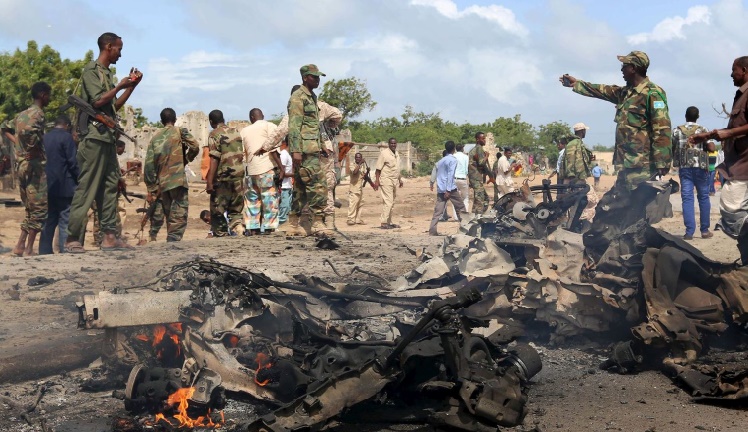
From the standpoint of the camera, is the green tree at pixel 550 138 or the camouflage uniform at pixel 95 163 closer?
the camouflage uniform at pixel 95 163

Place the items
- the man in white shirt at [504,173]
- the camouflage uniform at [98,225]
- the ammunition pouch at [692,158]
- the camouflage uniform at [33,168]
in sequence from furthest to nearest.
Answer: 1. the man in white shirt at [504,173]
2. the ammunition pouch at [692,158]
3. the camouflage uniform at [33,168]
4. the camouflage uniform at [98,225]

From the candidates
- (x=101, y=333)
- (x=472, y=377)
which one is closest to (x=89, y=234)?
(x=101, y=333)

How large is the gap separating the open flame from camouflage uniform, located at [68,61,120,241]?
4.85 m

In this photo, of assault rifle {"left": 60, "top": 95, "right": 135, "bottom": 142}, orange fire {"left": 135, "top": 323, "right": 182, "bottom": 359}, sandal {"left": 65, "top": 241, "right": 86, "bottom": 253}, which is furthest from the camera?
sandal {"left": 65, "top": 241, "right": 86, "bottom": 253}

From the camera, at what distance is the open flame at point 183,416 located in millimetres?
4633

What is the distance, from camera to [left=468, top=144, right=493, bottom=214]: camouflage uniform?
17.9m

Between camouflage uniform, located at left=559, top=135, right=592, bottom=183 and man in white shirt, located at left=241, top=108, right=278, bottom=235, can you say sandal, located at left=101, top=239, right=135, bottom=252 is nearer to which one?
man in white shirt, located at left=241, top=108, right=278, bottom=235

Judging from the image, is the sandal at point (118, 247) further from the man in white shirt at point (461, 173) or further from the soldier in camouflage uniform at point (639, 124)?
the man in white shirt at point (461, 173)

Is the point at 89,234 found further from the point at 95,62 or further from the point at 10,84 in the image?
the point at 10,84

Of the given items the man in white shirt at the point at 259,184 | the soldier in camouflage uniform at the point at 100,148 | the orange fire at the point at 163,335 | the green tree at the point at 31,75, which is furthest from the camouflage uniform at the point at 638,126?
the green tree at the point at 31,75

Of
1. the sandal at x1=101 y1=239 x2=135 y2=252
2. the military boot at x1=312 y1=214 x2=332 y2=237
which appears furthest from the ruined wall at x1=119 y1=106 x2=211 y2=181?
the sandal at x1=101 y1=239 x2=135 y2=252

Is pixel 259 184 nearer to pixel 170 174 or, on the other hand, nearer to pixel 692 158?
pixel 170 174

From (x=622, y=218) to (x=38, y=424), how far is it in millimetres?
5090

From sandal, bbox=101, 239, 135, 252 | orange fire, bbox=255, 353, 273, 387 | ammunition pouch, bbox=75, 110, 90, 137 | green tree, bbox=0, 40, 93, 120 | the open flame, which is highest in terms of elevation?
green tree, bbox=0, 40, 93, 120
